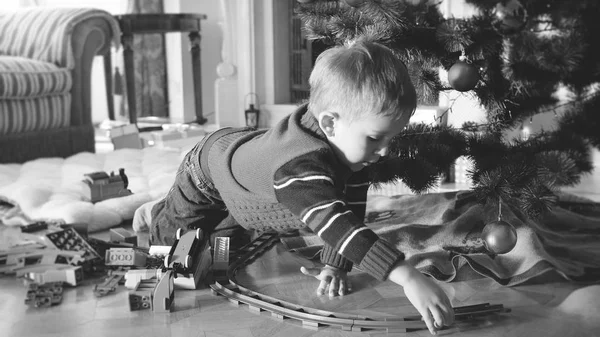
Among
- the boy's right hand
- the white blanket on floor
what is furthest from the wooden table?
the boy's right hand

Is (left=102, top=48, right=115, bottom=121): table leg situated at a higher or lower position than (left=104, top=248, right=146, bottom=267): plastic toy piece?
higher

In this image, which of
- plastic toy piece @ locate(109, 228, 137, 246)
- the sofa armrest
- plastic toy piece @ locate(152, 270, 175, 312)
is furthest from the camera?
the sofa armrest

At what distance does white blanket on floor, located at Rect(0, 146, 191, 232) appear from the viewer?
1642mm

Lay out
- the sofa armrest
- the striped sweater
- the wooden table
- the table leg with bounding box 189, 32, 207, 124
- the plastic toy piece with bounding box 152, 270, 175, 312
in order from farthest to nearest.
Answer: the table leg with bounding box 189, 32, 207, 124
the wooden table
the sofa armrest
the plastic toy piece with bounding box 152, 270, 175, 312
the striped sweater

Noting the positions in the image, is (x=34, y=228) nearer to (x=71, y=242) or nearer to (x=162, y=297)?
(x=71, y=242)

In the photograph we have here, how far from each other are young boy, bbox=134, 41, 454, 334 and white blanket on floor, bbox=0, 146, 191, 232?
0.47m

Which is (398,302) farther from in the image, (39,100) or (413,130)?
(39,100)

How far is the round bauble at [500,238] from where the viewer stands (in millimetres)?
1218

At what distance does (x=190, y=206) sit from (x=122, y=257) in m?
0.19

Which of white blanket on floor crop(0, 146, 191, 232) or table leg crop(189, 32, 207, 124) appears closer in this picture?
white blanket on floor crop(0, 146, 191, 232)

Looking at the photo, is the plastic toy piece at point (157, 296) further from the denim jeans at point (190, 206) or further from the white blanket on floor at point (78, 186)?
the white blanket on floor at point (78, 186)

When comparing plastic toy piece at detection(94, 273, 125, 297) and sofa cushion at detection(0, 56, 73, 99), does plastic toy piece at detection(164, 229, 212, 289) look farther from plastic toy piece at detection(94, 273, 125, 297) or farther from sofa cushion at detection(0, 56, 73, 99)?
sofa cushion at detection(0, 56, 73, 99)

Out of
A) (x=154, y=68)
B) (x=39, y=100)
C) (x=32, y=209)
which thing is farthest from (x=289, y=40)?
(x=32, y=209)

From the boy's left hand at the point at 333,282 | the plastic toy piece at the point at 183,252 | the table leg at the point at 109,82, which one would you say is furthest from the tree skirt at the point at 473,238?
the table leg at the point at 109,82
